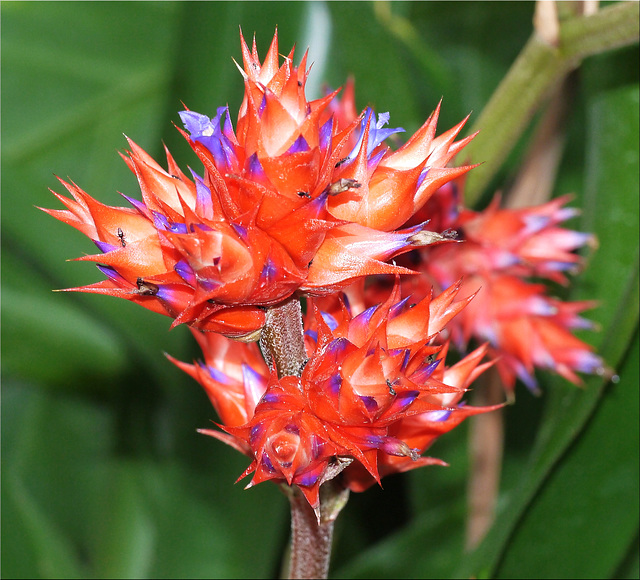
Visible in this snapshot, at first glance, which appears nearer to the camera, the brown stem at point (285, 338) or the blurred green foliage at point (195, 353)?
the brown stem at point (285, 338)

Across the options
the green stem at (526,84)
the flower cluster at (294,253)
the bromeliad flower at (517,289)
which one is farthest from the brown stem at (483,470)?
the flower cluster at (294,253)

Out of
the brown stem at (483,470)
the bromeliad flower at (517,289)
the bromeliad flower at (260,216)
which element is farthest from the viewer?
the brown stem at (483,470)

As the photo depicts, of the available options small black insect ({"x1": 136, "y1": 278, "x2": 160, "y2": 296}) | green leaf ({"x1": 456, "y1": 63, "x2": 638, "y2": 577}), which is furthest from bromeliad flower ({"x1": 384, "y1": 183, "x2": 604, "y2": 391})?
small black insect ({"x1": 136, "y1": 278, "x2": 160, "y2": 296})

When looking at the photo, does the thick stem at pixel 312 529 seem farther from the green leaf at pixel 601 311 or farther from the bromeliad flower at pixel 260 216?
the green leaf at pixel 601 311

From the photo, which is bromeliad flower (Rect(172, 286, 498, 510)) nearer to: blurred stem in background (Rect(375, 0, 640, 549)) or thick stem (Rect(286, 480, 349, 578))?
thick stem (Rect(286, 480, 349, 578))

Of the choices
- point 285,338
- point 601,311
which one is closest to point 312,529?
point 285,338
